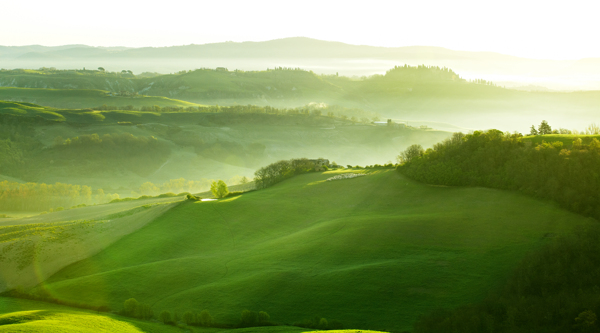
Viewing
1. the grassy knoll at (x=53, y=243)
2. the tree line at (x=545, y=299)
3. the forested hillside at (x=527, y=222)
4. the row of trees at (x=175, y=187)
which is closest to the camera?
the tree line at (x=545, y=299)

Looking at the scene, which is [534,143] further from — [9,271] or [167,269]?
[9,271]

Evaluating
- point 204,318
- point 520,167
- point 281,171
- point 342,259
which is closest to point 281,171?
point 281,171

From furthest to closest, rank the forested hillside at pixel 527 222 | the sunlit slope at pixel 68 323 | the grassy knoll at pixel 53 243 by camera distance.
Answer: the grassy knoll at pixel 53 243 → the forested hillside at pixel 527 222 → the sunlit slope at pixel 68 323

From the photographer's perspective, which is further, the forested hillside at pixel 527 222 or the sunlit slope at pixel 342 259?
the sunlit slope at pixel 342 259

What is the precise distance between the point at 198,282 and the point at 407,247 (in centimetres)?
1786

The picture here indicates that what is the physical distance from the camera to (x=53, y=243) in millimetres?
51906

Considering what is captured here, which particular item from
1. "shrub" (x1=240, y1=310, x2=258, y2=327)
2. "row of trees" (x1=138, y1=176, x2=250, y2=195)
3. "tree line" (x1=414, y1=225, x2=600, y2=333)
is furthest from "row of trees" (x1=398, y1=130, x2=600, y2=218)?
"row of trees" (x1=138, y1=176, x2=250, y2=195)

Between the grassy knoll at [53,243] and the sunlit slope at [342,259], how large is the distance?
2211 mm

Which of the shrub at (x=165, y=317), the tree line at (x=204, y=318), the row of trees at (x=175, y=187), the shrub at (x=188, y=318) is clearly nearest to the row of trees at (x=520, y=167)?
the tree line at (x=204, y=318)

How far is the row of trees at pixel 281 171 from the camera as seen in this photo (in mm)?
82062

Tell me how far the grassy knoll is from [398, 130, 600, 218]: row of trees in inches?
1497

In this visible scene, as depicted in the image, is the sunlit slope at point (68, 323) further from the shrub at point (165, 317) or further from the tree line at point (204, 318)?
the tree line at point (204, 318)

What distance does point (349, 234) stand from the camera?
4003 centimetres

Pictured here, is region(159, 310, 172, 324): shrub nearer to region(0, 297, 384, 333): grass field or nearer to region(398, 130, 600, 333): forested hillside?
region(0, 297, 384, 333): grass field
